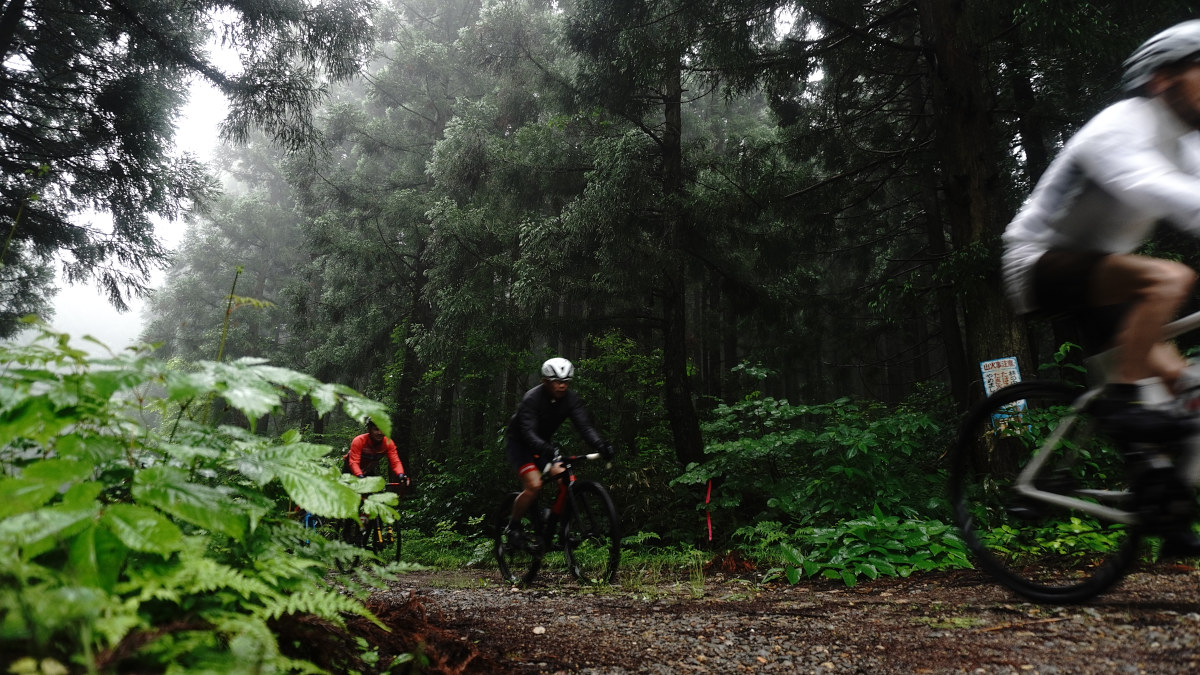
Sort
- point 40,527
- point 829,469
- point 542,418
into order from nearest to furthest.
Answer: point 40,527 < point 542,418 < point 829,469

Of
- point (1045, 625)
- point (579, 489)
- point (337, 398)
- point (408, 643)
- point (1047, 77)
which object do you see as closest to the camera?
point (337, 398)

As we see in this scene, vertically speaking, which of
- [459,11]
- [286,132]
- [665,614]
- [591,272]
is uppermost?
[459,11]

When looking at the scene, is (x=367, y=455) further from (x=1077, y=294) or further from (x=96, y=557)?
(x=1077, y=294)

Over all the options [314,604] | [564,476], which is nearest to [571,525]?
[564,476]

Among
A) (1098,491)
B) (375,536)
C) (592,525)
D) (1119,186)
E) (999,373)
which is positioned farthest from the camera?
(375,536)

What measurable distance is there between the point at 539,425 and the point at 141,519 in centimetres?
426

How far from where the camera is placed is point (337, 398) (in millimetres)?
1694

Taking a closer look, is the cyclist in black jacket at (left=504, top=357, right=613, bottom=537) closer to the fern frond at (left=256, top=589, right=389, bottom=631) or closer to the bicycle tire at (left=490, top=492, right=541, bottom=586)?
the bicycle tire at (left=490, top=492, right=541, bottom=586)

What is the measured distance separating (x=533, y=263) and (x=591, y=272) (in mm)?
1108

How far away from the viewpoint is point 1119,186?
210 cm

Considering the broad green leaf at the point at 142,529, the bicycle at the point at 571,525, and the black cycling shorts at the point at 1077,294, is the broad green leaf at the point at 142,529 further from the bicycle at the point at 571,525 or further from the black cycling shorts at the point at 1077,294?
the bicycle at the point at 571,525

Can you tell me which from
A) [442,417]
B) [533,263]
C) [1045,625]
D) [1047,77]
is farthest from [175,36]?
[1047,77]

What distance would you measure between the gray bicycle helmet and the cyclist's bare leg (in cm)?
69

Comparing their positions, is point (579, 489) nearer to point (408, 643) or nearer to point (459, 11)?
point (408, 643)
